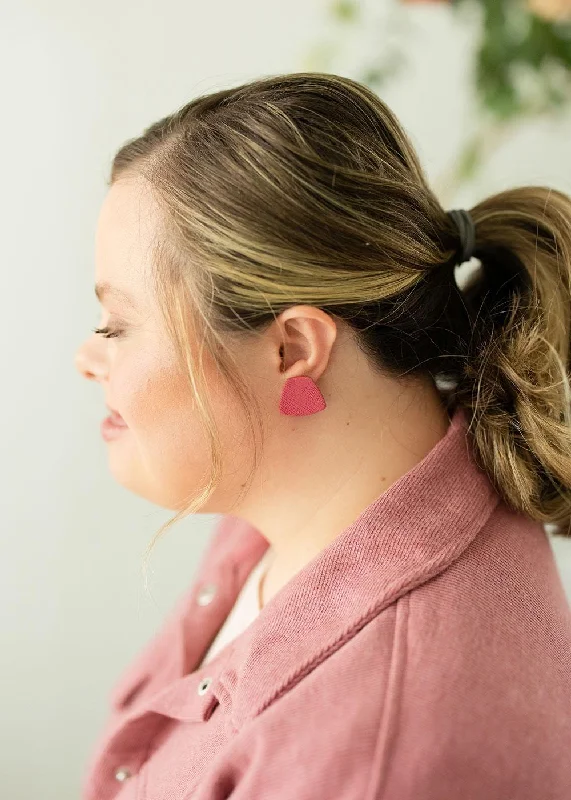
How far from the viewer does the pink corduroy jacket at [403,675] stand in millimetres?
558

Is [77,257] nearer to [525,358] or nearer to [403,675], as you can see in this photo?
[525,358]

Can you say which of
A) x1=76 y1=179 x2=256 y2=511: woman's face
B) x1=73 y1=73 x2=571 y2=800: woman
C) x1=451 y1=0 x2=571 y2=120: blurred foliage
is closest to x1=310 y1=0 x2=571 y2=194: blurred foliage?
x1=451 y1=0 x2=571 y2=120: blurred foliage

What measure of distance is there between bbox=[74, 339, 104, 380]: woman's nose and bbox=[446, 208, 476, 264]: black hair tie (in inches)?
15.2

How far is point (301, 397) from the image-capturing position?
2.33 ft

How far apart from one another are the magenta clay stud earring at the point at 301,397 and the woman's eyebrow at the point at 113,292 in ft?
0.54

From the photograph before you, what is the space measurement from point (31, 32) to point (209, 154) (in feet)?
1.65

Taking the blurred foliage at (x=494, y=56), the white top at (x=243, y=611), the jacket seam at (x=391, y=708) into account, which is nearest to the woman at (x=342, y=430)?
the jacket seam at (x=391, y=708)

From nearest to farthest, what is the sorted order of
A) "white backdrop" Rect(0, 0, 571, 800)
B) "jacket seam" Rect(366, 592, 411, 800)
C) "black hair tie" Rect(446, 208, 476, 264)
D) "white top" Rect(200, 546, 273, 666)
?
1. "jacket seam" Rect(366, 592, 411, 800)
2. "black hair tie" Rect(446, 208, 476, 264)
3. "white top" Rect(200, 546, 273, 666)
4. "white backdrop" Rect(0, 0, 571, 800)

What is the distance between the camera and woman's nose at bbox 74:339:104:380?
819 millimetres

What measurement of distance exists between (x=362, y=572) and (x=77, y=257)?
658 mm

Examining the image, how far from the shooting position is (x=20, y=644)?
1.21 metres

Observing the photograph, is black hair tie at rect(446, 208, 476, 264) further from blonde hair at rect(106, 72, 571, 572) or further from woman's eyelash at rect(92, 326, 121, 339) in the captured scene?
woman's eyelash at rect(92, 326, 121, 339)

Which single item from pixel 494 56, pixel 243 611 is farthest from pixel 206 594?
pixel 494 56

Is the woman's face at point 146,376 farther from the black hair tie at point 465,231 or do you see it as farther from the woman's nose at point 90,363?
the black hair tie at point 465,231
